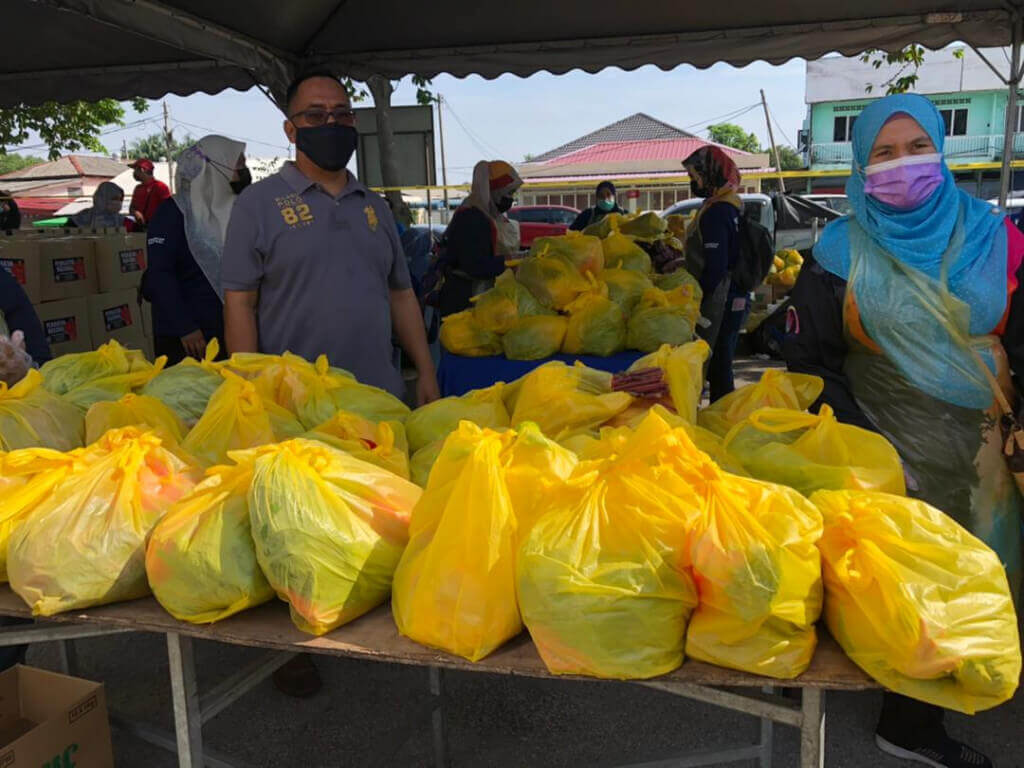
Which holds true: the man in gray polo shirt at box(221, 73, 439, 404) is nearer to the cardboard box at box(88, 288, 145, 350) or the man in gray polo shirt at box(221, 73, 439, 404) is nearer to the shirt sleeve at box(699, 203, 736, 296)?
the shirt sleeve at box(699, 203, 736, 296)

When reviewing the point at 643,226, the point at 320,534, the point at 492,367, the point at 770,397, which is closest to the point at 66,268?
the point at 492,367

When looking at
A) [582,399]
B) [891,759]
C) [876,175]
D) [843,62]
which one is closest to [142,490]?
[582,399]

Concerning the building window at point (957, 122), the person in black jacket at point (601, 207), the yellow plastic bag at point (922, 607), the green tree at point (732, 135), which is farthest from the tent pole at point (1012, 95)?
the green tree at point (732, 135)

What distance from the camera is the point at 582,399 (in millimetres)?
2059

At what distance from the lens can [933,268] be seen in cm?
195

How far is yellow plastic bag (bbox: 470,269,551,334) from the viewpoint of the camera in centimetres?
424

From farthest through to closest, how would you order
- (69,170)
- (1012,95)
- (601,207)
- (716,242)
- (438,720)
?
(69,170), (601,207), (1012,95), (716,242), (438,720)

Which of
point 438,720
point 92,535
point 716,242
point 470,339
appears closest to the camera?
point 92,535

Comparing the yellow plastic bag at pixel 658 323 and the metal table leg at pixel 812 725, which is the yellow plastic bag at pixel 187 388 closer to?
the metal table leg at pixel 812 725

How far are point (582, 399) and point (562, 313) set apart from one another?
2305 mm

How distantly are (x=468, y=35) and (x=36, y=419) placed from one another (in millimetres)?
4475

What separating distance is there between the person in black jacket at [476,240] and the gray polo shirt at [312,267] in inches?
83.8

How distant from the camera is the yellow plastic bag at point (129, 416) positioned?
208 cm

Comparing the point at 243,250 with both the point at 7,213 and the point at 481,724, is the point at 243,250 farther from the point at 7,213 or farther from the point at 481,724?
the point at 7,213
